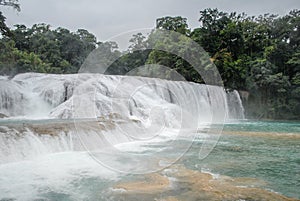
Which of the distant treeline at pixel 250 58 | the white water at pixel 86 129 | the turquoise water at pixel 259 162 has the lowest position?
the turquoise water at pixel 259 162

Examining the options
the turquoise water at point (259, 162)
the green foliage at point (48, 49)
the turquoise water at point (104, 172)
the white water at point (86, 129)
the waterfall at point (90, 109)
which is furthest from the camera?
the green foliage at point (48, 49)

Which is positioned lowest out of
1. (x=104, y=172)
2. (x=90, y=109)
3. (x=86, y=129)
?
(x=104, y=172)

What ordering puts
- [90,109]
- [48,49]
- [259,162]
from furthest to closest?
[48,49]
[90,109]
[259,162]

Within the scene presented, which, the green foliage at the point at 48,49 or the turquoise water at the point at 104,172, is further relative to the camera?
the green foliage at the point at 48,49

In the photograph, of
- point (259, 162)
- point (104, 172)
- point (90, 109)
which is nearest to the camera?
point (104, 172)

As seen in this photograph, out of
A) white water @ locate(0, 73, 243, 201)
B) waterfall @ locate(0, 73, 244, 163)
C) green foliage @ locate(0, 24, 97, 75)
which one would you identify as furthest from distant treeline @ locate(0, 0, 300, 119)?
waterfall @ locate(0, 73, 244, 163)

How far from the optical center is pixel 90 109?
10812 millimetres

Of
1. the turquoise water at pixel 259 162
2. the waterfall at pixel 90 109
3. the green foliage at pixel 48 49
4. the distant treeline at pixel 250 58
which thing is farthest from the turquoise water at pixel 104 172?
the green foliage at pixel 48 49

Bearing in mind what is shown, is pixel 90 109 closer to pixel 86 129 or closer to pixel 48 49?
pixel 86 129

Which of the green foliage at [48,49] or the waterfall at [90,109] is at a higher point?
the green foliage at [48,49]

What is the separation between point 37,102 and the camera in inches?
458

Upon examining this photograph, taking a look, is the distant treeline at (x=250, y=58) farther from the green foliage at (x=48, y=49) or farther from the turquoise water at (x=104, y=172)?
the turquoise water at (x=104, y=172)

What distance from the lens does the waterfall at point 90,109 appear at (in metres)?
5.74

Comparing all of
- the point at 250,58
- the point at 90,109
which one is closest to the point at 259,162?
the point at 90,109
